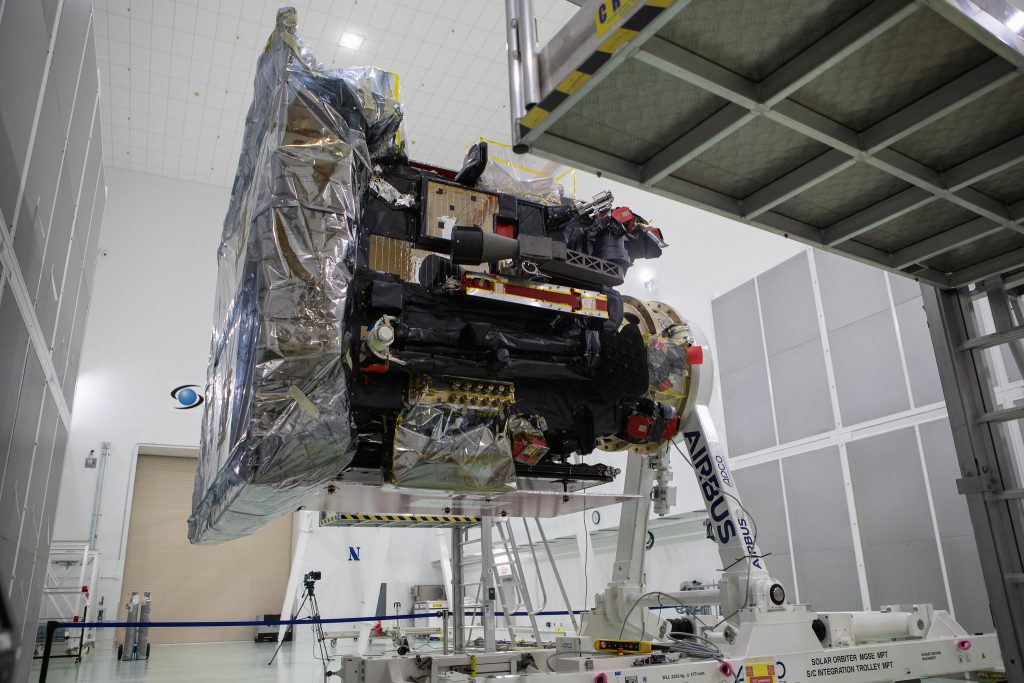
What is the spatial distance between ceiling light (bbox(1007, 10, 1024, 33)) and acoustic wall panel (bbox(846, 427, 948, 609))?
233 inches

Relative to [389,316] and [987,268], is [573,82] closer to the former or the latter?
[389,316]

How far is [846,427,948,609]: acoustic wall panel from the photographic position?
24.6 feet

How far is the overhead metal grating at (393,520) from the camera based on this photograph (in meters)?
7.26

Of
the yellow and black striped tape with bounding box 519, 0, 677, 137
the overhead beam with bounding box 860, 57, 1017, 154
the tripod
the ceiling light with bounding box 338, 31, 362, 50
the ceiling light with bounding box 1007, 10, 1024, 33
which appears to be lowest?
the tripod

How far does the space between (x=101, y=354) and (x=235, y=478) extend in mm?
14480

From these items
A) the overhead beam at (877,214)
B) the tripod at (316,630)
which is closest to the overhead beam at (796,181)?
the overhead beam at (877,214)

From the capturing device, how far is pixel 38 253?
4.47m

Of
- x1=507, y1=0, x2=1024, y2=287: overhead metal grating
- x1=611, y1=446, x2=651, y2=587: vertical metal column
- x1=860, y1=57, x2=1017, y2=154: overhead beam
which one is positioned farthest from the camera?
x1=611, y1=446, x2=651, y2=587: vertical metal column

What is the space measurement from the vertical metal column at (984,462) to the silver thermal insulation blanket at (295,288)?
13.0 feet

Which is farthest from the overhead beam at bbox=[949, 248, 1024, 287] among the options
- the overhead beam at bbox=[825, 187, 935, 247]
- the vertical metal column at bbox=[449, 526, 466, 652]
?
the vertical metal column at bbox=[449, 526, 466, 652]

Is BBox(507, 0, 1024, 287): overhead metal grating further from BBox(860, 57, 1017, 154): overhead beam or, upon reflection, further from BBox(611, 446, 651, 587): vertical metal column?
BBox(611, 446, 651, 587): vertical metal column

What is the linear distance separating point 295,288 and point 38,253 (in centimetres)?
203

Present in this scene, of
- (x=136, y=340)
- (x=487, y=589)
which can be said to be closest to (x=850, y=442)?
(x=487, y=589)

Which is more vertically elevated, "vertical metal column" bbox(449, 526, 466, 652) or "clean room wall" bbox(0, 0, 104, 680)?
"clean room wall" bbox(0, 0, 104, 680)
